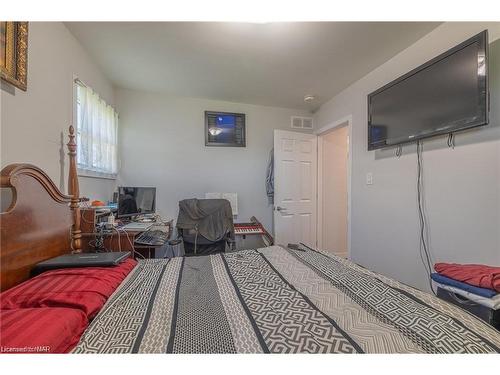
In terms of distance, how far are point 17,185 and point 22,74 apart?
68 cm

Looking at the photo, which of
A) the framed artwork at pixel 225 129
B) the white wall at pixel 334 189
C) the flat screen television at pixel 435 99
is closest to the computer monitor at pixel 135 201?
the framed artwork at pixel 225 129

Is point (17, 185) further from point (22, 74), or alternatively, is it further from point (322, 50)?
point (322, 50)

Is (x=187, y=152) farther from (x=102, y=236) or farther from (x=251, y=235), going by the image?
(x=102, y=236)

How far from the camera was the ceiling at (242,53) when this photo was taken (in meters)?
1.71

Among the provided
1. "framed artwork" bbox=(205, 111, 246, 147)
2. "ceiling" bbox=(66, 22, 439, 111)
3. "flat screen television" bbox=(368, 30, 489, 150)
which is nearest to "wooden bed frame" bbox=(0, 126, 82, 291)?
"ceiling" bbox=(66, 22, 439, 111)

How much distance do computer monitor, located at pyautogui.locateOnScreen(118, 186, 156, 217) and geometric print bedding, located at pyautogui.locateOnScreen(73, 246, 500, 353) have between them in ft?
4.20

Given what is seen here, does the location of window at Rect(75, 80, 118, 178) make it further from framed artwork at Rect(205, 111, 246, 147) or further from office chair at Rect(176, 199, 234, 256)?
framed artwork at Rect(205, 111, 246, 147)

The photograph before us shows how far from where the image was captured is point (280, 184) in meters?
3.09

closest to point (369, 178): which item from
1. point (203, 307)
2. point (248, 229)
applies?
point (248, 229)

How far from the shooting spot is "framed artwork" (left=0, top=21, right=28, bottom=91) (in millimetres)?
1123

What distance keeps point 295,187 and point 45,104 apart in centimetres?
274

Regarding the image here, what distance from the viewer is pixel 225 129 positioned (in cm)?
322

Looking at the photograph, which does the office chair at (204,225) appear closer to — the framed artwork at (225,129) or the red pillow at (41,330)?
the framed artwork at (225,129)

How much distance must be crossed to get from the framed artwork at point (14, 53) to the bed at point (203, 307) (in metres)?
0.51
